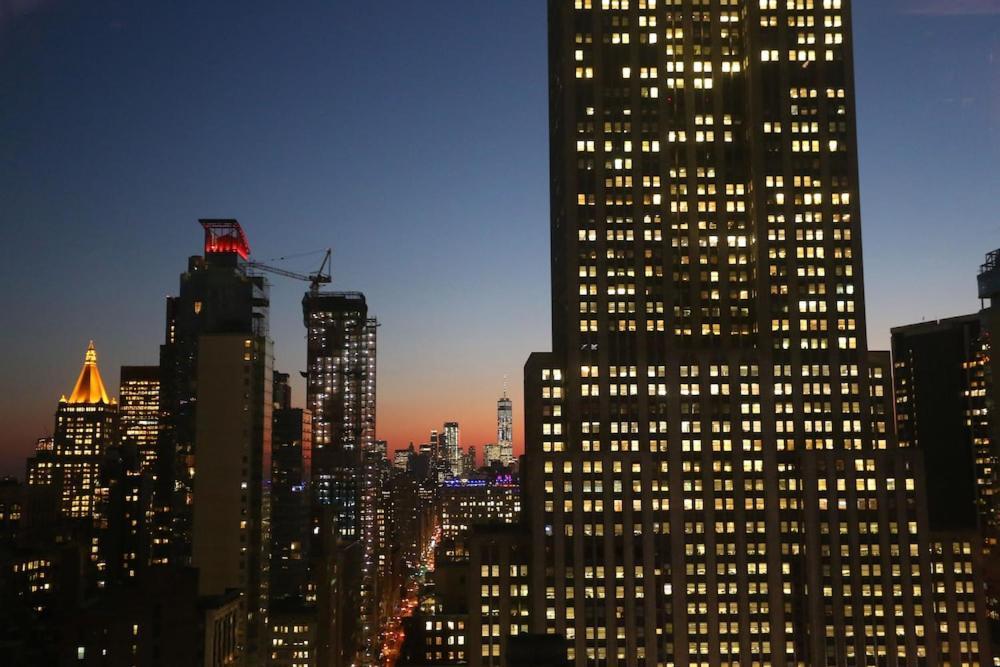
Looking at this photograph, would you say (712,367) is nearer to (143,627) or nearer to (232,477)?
(232,477)

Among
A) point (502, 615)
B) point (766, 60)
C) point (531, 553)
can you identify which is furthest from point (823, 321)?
point (502, 615)

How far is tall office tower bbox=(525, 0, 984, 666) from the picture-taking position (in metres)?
143

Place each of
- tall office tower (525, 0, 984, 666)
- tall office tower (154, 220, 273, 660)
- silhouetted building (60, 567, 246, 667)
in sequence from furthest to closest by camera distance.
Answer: tall office tower (154, 220, 273, 660), tall office tower (525, 0, 984, 666), silhouetted building (60, 567, 246, 667)

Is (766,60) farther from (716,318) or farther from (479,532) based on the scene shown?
(479,532)

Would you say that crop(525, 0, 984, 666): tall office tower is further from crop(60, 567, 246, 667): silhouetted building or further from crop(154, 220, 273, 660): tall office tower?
crop(60, 567, 246, 667): silhouetted building

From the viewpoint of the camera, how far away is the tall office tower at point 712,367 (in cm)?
14325

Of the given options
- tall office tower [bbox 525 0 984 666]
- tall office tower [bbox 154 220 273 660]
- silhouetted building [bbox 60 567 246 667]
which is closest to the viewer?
silhouetted building [bbox 60 567 246 667]

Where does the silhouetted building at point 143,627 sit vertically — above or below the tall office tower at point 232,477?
below

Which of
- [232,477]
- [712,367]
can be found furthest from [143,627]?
[712,367]

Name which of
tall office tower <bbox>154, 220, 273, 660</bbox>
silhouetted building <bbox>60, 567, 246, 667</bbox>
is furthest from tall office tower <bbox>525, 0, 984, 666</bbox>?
silhouetted building <bbox>60, 567, 246, 667</bbox>

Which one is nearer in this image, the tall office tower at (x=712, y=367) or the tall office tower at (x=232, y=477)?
the tall office tower at (x=712, y=367)

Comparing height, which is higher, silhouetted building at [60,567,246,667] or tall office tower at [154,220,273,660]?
tall office tower at [154,220,273,660]

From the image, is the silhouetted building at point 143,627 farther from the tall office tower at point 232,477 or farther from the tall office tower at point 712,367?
the tall office tower at point 712,367

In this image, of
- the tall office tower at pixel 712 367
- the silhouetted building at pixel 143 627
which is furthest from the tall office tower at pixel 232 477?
the tall office tower at pixel 712 367
